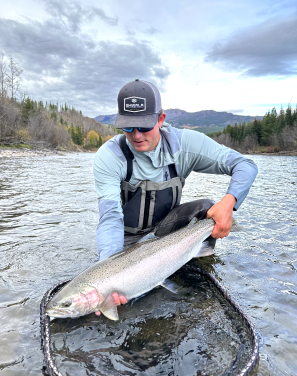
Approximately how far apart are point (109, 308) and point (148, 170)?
1.51 m

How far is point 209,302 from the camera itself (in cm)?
264

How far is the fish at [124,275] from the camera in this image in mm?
2057

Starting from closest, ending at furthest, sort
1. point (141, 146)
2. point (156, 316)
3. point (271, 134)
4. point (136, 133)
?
point (156, 316)
point (136, 133)
point (141, 146)
point (271, 134)

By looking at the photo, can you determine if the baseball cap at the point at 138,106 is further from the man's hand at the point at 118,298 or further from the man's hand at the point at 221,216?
the man's hand at the point at 118,298

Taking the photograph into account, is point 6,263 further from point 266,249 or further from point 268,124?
point 268,124

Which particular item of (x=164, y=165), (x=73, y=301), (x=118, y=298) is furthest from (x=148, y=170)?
(x=73, y=301)

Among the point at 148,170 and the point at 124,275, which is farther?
the point at 148,170

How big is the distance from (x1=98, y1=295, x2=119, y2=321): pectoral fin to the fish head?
0.07m

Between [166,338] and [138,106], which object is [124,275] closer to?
[166,338]

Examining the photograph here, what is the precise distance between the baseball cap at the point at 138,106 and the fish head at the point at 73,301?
1.43m

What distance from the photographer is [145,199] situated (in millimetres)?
3213

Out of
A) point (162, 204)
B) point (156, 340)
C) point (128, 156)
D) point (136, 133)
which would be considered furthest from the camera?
point (162, 204)

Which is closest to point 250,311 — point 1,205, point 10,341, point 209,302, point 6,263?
point 209,302

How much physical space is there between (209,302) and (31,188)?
8.26 metres
